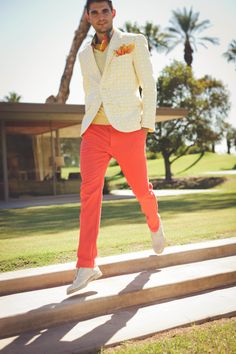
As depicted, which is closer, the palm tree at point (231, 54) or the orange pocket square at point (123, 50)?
the orange pocket square at point (123, 50)

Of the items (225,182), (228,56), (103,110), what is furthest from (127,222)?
(228,56)

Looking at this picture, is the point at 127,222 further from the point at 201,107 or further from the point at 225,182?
the point at 201,107

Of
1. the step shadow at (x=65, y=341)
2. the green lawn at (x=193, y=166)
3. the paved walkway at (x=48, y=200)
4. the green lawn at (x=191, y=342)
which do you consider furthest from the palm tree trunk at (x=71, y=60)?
the green lawn at (x=191, y=342)

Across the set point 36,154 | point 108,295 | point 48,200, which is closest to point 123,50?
point 108,295

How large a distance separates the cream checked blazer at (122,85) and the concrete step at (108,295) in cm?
127

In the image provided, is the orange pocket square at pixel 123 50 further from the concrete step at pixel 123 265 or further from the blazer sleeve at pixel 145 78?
the concrete step at pixel 123 265

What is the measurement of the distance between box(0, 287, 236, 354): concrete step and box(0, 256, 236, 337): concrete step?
6cm

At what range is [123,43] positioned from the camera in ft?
10.8

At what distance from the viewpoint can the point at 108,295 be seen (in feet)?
10.4

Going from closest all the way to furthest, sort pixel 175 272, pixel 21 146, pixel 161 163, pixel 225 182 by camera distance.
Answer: pixel 175 272 → pixel 21 146 → pixel 225 182 → pixel 161 163

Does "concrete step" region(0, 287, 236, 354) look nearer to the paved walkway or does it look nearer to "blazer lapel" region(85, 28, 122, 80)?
"blazer lapel" region(85, 28, 122, 80)

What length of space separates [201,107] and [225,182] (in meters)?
5.79

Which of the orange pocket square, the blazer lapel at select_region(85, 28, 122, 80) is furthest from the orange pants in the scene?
the orange pocket square

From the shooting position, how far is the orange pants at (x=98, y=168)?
314cm
